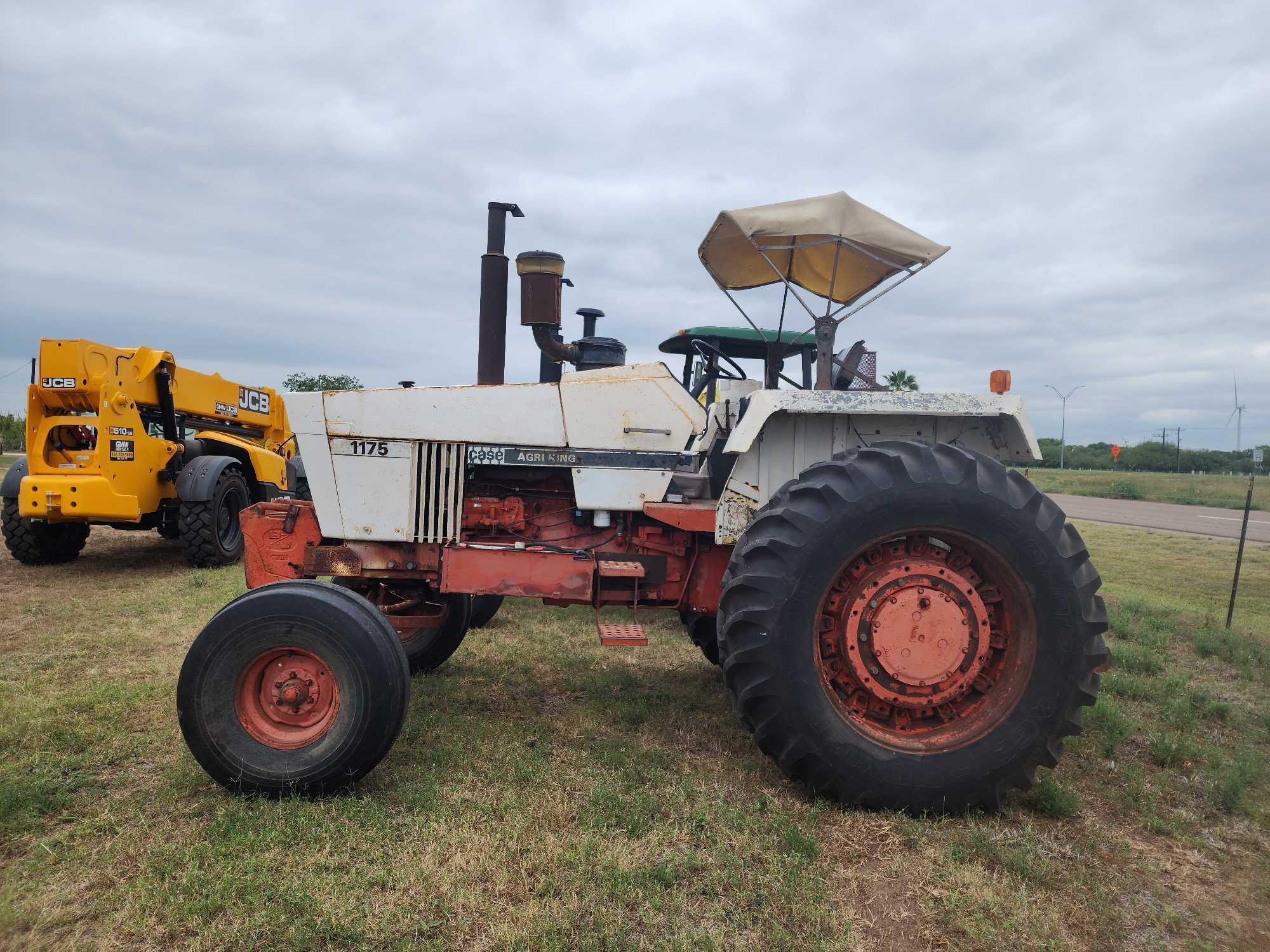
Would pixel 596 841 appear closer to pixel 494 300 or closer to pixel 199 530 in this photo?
pixel 494 300

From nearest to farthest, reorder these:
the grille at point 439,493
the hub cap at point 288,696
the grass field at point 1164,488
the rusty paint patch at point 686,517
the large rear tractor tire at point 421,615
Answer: the hub cap at point 288,696
the rusty paint patch at point 686,517
the grille at point 439,493
the large rear tractor tire at point 421,615
the grass field at point 1164,488

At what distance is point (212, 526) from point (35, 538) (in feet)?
5.89

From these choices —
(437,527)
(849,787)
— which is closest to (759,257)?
(437,527)

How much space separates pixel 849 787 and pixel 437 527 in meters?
2.10

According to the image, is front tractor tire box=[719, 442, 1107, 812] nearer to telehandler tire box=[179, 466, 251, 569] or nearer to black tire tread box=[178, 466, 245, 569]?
telehandler tire box=[179, 466, 251, 569]

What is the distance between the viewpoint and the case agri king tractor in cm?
288

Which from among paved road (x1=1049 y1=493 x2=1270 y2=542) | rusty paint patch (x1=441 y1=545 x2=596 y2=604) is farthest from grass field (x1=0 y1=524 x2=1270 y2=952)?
paved road (x1=1049 y1=493 x2=1270 y2=542)

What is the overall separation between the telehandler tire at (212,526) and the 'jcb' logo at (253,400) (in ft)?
6.53

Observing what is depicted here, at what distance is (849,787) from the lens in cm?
289

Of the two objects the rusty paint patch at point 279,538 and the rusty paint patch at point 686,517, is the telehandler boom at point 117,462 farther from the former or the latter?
the rusty paint patch at point 686,517

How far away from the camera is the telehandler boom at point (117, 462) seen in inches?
300

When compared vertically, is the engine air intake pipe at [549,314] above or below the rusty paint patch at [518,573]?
above

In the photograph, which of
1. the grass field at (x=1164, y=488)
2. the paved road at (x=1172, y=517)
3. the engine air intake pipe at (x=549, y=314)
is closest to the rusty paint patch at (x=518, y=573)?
the engine air intake pipe at (x=549, y=314)

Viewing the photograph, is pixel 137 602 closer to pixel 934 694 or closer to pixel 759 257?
pixel 759 257
